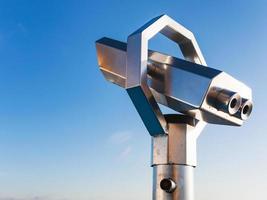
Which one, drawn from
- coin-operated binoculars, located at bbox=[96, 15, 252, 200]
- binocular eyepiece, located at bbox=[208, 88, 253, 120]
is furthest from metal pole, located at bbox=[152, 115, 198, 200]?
binocular eyepiece, located at bbox=[208, 88, 253, 120]

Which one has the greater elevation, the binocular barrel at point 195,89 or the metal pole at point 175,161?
the binocular barrel at point 195,89

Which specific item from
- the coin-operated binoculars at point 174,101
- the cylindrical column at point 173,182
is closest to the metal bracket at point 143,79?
the coin-operated binoculars at point 174,101

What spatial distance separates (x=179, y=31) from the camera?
1512 mm

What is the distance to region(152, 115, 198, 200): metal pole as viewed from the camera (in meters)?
1.28

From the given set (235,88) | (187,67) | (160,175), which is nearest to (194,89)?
(187,67)

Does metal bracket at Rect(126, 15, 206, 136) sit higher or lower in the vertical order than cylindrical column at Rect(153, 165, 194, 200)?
higher

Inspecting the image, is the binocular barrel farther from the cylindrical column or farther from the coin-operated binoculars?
the cylindrical column

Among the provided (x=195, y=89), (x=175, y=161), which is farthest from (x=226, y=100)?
(x=175, y=161)

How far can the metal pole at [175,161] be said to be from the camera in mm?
1285

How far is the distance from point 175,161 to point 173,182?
69 millimetres

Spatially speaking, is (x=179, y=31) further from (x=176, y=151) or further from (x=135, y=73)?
(x=176, y=151)

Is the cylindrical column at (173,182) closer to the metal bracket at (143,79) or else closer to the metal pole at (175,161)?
the metal pole at (175,161)

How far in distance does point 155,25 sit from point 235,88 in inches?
13.7

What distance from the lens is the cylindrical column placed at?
4.20 ft
